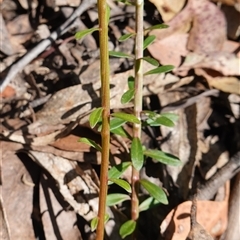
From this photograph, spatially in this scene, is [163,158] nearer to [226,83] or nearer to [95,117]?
[95,117]

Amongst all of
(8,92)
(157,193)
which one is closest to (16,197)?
(8,92)

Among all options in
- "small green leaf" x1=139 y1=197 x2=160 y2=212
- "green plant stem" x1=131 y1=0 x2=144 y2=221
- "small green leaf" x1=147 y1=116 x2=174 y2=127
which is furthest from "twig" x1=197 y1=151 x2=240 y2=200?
"small green leaf" x1=147 y1=116 x2=174 y2=127

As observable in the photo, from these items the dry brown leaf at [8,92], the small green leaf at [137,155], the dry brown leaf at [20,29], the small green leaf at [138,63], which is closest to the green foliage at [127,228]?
the small green leaf at [137,155]

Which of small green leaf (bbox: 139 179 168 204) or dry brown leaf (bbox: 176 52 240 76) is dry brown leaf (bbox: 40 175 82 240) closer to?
small green leaf (bbox: 139 179 168 204)

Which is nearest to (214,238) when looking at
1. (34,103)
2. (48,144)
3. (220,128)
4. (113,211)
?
(113,211)

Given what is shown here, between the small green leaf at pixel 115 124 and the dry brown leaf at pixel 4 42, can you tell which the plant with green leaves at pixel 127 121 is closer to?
the small green leaf at pixel 115 124
